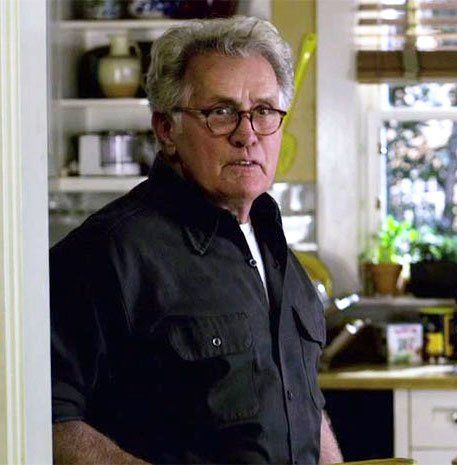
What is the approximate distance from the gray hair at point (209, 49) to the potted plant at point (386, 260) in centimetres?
225

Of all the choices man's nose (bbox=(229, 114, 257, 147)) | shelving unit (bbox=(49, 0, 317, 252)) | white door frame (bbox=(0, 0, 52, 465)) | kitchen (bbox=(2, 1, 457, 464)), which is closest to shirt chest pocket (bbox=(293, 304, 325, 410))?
man's nose (bbox=(229, 114, 257, 147))

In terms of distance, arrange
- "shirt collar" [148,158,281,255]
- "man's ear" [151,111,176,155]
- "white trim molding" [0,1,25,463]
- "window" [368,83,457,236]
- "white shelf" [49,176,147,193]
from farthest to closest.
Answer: "window" [368,83,457,236] → "white shelf" [49,176,147,193] → "man's ear" [151,111,176,155] → "shirt collar" [148,158,281,255] → "white trim molding" [0,1,25,463]

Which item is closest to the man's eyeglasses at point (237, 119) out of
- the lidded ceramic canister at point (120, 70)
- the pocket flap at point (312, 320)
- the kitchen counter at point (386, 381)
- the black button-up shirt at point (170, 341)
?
the black button-up shirt at point (170, 341)

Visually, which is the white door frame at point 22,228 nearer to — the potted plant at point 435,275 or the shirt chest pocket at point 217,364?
the shirt chest pocket at point 217,364

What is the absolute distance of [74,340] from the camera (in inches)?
65.5

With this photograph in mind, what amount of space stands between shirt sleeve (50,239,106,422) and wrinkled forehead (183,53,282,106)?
0.34 metres

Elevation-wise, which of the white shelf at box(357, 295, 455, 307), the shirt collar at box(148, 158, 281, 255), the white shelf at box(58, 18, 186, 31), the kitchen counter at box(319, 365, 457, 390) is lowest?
the kitchen counter at box(319, 365, 457, 390)

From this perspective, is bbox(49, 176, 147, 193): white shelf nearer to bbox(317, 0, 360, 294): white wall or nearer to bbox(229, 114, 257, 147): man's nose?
bbox(317, 0, 360, 294): white wall

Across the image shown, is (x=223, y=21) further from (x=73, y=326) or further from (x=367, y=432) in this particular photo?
(x=367, y=432)

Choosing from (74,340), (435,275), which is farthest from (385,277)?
(74,340)

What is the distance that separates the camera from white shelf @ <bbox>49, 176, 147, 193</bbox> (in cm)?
398

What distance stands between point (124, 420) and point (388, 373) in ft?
6.43

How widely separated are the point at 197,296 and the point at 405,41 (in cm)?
265

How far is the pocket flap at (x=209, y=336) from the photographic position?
5.57 ft
